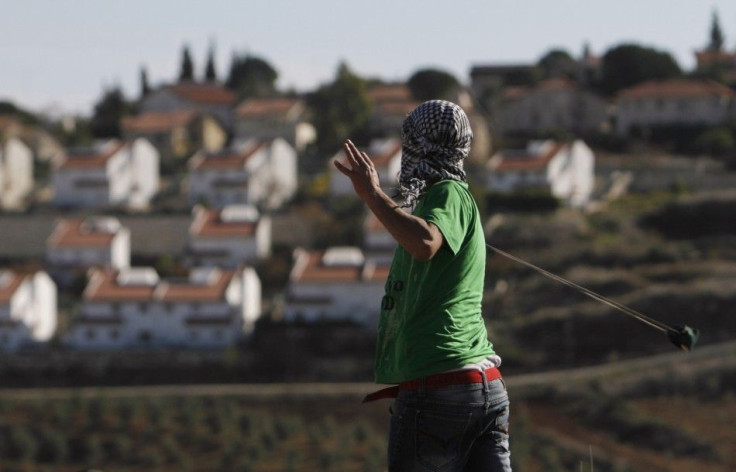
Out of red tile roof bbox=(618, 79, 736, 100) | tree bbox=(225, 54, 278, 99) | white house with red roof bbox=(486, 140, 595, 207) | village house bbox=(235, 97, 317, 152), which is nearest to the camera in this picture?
white house with red roof bbox=(486, 140, 595, 207)

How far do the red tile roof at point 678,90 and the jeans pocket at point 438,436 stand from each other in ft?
207

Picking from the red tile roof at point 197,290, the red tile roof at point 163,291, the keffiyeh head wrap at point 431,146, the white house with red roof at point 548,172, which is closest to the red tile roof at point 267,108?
the white house with red roof at point 548,172

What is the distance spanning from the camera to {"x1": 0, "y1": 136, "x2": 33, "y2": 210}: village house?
205 feet

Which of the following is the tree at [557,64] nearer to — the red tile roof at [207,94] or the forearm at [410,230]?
the red tile roof at [207,94]

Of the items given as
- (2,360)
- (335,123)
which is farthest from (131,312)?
(335,123)

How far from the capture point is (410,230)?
12.0 ft

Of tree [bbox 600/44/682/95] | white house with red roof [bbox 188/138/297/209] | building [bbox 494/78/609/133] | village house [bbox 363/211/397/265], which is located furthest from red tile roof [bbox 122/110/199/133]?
tree [bbox 600/44/682/95]

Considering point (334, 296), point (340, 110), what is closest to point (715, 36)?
point (340, 110)

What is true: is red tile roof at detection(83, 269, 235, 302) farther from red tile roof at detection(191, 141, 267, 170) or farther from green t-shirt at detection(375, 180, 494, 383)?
green t-shirt at detection(375, 180, 494, 383)

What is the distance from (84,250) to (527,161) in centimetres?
1885

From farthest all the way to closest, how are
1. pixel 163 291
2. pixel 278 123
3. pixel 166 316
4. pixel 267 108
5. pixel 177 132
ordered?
pixel 267 108, pixel 278 123, pixel 177 132, pixel 163 291, pixel 166 316

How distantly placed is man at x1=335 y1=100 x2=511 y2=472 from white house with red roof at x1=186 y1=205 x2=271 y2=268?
151 feet

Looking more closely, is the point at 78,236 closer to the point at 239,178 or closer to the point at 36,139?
the point at 239,178

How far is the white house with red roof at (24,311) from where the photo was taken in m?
43.9
